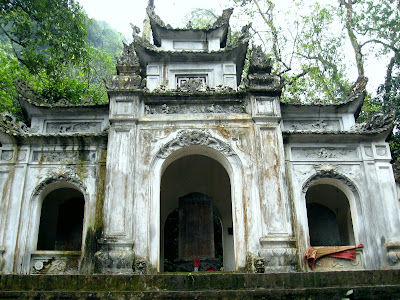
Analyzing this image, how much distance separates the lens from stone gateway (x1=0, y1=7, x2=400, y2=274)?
8.95 m

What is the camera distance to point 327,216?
12680 millimetres

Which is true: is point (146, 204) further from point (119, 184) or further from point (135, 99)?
point (135, 99)

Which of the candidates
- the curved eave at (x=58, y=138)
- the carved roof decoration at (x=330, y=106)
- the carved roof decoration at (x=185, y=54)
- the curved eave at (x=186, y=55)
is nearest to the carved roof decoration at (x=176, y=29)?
the carved roof decoration at (x=185, y=54)

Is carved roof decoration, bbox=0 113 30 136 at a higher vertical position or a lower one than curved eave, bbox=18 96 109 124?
lower

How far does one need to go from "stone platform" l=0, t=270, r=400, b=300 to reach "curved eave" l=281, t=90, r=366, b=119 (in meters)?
5.91

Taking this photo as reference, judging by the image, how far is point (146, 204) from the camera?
910cm

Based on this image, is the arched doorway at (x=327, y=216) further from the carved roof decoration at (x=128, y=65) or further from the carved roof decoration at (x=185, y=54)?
the carved roof decoration at (x=128, y=65)

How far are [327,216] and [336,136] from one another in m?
3.35

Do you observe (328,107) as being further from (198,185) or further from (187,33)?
(187,33)

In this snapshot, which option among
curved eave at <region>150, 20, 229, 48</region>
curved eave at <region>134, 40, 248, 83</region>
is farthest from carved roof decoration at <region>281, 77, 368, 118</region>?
curved eave at <region>150, 20, 229, 48</region>

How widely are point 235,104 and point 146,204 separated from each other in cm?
339

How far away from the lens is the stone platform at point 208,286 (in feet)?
17.9

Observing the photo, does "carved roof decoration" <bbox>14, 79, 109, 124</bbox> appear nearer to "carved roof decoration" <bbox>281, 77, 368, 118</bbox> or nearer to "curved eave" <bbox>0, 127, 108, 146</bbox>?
"curved eave" <bbox>0, 127, 108, 146</bbox>

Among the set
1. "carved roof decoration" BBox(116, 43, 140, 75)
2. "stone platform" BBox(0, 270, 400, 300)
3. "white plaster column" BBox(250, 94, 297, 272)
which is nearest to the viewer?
"stone platform" BBox(0, 270, 400, 300)
